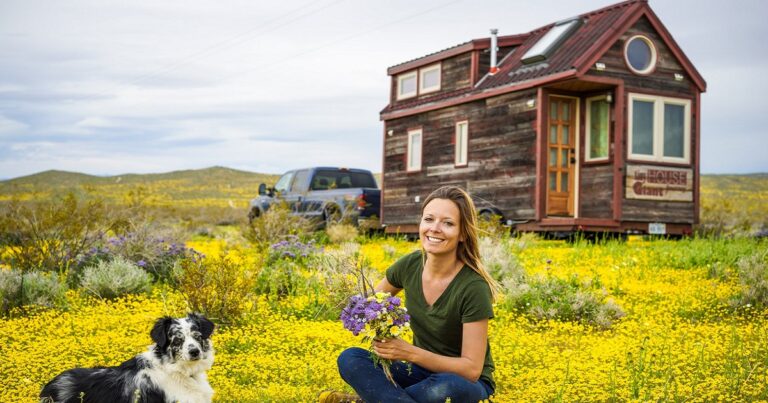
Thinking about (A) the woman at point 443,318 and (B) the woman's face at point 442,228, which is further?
(B) the woman's face at point 442,228

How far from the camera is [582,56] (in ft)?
49.1

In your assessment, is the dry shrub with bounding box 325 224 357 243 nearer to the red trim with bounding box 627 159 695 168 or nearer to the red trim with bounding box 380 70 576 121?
the red trim with bounding box 380 70 576 121

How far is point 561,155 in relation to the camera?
1631 cm

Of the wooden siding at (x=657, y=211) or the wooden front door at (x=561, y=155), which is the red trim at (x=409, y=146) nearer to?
the wooden front door at (x=561, y=155)

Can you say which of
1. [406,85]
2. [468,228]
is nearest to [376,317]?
[468,228]

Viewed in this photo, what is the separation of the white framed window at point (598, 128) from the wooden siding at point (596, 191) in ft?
0.87

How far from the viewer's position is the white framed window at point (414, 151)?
773 inches

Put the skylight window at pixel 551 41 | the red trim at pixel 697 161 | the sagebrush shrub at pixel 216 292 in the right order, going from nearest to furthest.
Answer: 1. the sagebrush shrub at pixel 216 292
2. the skylight window at pixel 551 41
3. the red trim at pixel 697 161

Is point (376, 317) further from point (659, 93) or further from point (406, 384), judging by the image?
point (659, 93)

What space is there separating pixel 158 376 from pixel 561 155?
12973mm

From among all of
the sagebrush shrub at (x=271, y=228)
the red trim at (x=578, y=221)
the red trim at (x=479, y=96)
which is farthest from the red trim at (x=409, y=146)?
the sagebrush shrub at (x=271, y=228)

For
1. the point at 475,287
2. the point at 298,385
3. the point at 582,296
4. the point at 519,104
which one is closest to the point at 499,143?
the point at 519,104

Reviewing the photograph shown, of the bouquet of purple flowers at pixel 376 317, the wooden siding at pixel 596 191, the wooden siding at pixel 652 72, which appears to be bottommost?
the bouquet of purple flowers at pixel 376 317

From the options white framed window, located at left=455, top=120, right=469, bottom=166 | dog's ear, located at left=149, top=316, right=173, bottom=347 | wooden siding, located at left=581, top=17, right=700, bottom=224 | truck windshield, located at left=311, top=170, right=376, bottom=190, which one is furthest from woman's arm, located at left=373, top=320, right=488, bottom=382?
truck windshield, located at left=311, top=170, right=376, bottom=190
